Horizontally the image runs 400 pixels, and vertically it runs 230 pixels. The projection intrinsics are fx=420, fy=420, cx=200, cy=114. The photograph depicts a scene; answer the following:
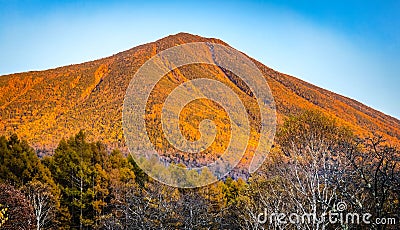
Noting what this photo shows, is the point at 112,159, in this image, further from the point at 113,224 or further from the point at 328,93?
the point at 328,93

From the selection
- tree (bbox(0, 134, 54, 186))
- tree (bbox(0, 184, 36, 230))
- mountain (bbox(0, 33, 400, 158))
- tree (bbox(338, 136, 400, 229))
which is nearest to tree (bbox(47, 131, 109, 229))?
tree (bbox(0, 134, 54, 186))

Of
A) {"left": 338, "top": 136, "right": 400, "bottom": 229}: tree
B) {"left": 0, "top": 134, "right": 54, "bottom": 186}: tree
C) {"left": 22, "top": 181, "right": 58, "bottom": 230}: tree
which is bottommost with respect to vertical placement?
{"left": 22, "top": 181, "right": 58, "bottom": 230}: tree

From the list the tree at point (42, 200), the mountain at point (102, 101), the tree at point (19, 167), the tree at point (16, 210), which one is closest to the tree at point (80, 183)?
the tree at point (19, 167)

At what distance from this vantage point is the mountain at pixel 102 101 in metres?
82.6

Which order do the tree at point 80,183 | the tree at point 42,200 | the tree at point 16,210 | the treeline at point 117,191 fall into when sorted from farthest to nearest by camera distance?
the tree at point 80,183 → the tree at point 42,200 → the treeline at point 117,191 → the tree at point 16,210

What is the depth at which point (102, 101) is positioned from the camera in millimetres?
101688

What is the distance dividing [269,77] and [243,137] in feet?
160

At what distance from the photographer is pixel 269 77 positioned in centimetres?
12281

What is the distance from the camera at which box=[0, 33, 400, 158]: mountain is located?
82625mm

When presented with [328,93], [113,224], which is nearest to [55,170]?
[113,224]

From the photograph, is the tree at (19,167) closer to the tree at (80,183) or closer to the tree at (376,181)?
the tree at (80,183)

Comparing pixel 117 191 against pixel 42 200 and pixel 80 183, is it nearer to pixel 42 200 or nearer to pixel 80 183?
pixel 80 183

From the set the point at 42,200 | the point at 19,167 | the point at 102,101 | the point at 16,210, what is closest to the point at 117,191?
the point at 42,200

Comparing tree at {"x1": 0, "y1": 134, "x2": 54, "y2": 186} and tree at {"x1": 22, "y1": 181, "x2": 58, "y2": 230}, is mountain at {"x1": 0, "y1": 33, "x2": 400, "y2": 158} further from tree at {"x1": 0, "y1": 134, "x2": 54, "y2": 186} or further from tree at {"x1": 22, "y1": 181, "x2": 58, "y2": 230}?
tree at {"x1": 22, "y1": 181, "x2": 58, "y2": 230}
